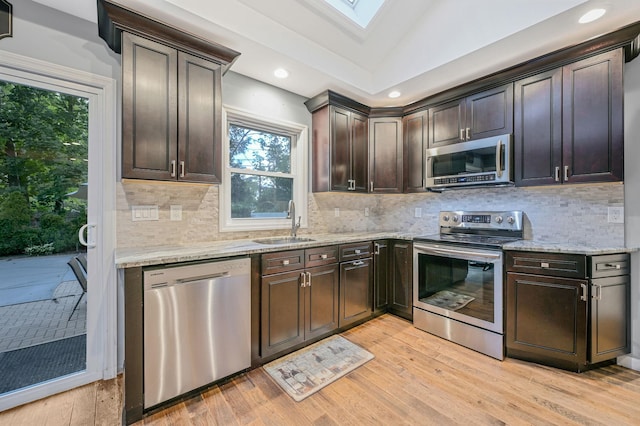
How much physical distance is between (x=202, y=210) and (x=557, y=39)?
3254 mm

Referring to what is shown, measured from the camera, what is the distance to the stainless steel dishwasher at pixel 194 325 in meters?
1.63

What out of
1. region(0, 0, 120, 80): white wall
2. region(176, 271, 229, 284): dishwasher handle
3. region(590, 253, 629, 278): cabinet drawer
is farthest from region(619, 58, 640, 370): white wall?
region(0, 0, 120, 80): white wall

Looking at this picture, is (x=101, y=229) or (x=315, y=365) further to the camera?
(x=315, y=365)

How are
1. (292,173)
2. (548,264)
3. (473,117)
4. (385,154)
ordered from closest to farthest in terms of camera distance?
1. (548,264)
2. (473,117)
3. (292,173)
4. (385,154)

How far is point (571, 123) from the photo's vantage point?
2.21m

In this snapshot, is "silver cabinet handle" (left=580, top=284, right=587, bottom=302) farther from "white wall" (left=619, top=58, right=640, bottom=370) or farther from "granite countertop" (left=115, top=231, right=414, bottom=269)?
"granite countertop" (left=115, top=231, right=414, bottom=269)

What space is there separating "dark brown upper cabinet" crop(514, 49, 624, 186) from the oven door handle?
760mm

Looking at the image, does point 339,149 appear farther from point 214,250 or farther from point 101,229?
point 101,229

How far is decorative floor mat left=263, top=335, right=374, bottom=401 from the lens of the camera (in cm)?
191

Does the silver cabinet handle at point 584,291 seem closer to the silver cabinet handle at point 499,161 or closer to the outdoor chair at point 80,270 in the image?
the silver cabinet handle at point 499,161

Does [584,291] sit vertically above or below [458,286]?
above

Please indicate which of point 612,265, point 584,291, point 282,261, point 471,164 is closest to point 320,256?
point 282,261

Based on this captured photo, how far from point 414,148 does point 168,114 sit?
2657 millimetres

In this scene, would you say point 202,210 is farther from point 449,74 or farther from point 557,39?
point 557,39
